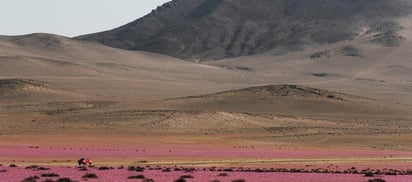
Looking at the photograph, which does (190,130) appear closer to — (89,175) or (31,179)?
(89,175)

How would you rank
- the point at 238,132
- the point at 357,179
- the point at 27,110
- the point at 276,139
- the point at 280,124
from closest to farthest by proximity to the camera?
the point at 357,179
the point at 276,139
the point at 238,132
the point at 280,124
the point at 27,110

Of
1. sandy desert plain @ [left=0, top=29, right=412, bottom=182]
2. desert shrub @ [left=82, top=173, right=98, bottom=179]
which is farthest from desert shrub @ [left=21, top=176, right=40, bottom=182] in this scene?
desert shrub @ [left=82, top=173, right=98, bottom=179]

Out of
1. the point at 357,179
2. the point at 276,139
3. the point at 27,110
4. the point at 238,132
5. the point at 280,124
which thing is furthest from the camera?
the point at 27,110

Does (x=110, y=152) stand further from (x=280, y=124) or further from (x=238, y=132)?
(x=280, y=124)

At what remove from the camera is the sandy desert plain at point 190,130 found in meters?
36.0

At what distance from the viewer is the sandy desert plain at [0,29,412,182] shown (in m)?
36.0

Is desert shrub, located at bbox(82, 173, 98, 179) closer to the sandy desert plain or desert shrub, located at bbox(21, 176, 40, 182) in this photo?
the sandy desert plain

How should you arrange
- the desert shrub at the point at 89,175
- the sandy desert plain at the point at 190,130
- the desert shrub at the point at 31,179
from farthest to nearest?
1. the sandy desert plain at the point at 190,130
2. the desert shrub at the point at 89,175
3. the desert shrub at the point at 31,179

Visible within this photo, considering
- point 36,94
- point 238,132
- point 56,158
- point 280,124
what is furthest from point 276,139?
point 36,94

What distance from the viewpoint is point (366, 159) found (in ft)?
167

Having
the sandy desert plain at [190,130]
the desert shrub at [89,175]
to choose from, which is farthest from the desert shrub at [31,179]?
the desert shrub at [89,175]

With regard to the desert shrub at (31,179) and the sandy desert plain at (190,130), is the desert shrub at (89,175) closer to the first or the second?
the sandy desert plain at (190,130)

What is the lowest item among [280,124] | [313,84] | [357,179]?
[357,179]

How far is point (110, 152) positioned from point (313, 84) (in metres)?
123
